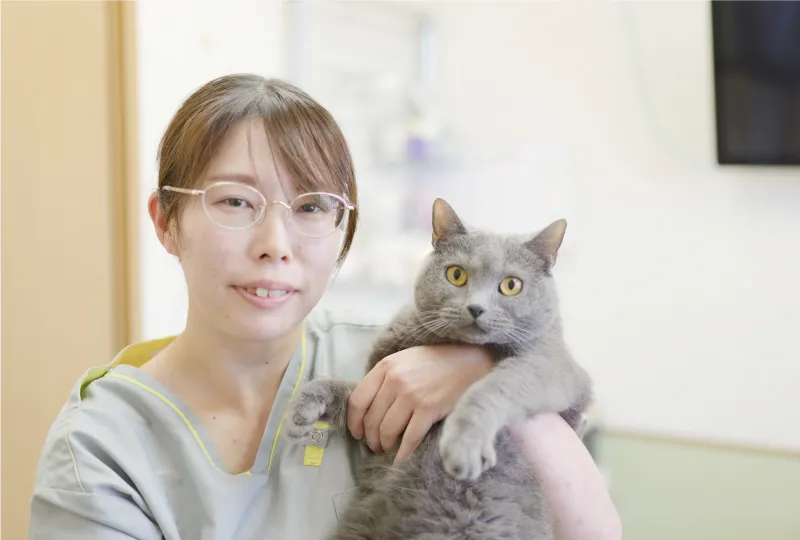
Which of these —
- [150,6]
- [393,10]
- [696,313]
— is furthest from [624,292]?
[150,6]

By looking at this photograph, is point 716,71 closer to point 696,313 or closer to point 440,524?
point 696,313

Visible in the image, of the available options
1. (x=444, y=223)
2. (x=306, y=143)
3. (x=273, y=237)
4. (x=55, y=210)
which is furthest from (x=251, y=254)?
(x=55, y=210)

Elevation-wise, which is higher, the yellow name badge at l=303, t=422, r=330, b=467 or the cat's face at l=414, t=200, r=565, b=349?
the cat's face at l=414, t=200, r=565, b=349

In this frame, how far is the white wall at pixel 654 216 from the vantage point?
2068 mm

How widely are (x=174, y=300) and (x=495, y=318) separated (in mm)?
1706

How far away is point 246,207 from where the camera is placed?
110cm

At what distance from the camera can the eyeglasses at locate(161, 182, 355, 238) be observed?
1093mm

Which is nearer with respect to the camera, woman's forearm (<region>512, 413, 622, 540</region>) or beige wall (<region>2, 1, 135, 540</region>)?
woman's forearm (<region>512, 413, 622, 540</region>)

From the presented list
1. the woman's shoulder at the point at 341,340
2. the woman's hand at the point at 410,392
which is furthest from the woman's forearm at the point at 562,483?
the woman's shoulder at the point at 341,340

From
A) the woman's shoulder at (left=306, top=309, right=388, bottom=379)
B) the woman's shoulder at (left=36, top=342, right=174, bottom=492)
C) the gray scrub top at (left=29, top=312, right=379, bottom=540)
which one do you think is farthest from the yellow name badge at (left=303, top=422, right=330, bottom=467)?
the woman's shoulder at (left=36, top=342, right=174, bottom=492)

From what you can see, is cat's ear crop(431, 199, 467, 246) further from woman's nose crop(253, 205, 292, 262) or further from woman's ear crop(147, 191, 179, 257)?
woman's ear crop(147, 191, 179, 257)

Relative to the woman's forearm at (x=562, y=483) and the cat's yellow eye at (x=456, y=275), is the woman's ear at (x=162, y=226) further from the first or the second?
the woman's forearm at (x=562, y=483)

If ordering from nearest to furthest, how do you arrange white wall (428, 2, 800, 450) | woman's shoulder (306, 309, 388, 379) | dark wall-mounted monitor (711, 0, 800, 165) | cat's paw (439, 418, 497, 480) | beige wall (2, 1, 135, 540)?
cat's paw (439, 418, 497, 480) → woman's shoulder (306, 309, 388, 379) → dark wall-mounted monitor (711, 0, 800, 165) → white wall (428, 2, 800, 450) → beige wall (2, 1, 135, 540)

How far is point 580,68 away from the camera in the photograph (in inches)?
91.7
